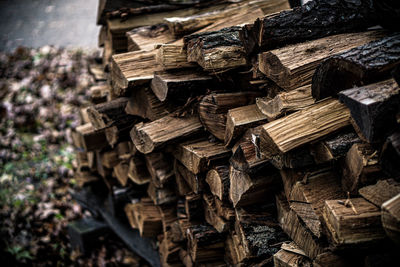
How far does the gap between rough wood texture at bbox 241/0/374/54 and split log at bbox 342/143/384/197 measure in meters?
0.60

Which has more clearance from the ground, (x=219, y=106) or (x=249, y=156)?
(x=219, y=106)

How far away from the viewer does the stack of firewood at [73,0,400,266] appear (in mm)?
1183

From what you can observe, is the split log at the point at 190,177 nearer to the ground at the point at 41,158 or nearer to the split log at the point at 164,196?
the split log at the point at 164,196

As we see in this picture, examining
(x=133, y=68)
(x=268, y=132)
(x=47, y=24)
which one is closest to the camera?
(x=268, y=132)

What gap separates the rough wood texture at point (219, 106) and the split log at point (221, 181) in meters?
0.16

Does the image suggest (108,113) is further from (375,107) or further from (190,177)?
(375,107)

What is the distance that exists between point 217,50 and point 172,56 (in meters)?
0.27

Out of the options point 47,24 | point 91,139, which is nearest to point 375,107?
point 91,139

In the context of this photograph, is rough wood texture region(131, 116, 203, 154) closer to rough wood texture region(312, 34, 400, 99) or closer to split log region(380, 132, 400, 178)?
rough wood texture region(312, 34, 400, 99)

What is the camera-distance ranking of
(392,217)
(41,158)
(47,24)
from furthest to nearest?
1. (47,24)
2. (41,158)
3. (392,217)

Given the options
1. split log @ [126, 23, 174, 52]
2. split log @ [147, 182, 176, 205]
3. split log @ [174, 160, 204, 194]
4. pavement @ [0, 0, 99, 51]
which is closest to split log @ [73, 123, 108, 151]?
split log @ [147, 182, 176, 205]

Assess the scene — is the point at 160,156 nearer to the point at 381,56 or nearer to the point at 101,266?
the point at 381,56

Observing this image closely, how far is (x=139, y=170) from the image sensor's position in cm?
255

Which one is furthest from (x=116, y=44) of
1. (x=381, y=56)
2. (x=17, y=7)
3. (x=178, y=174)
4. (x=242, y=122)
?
(x=17, y=7)
